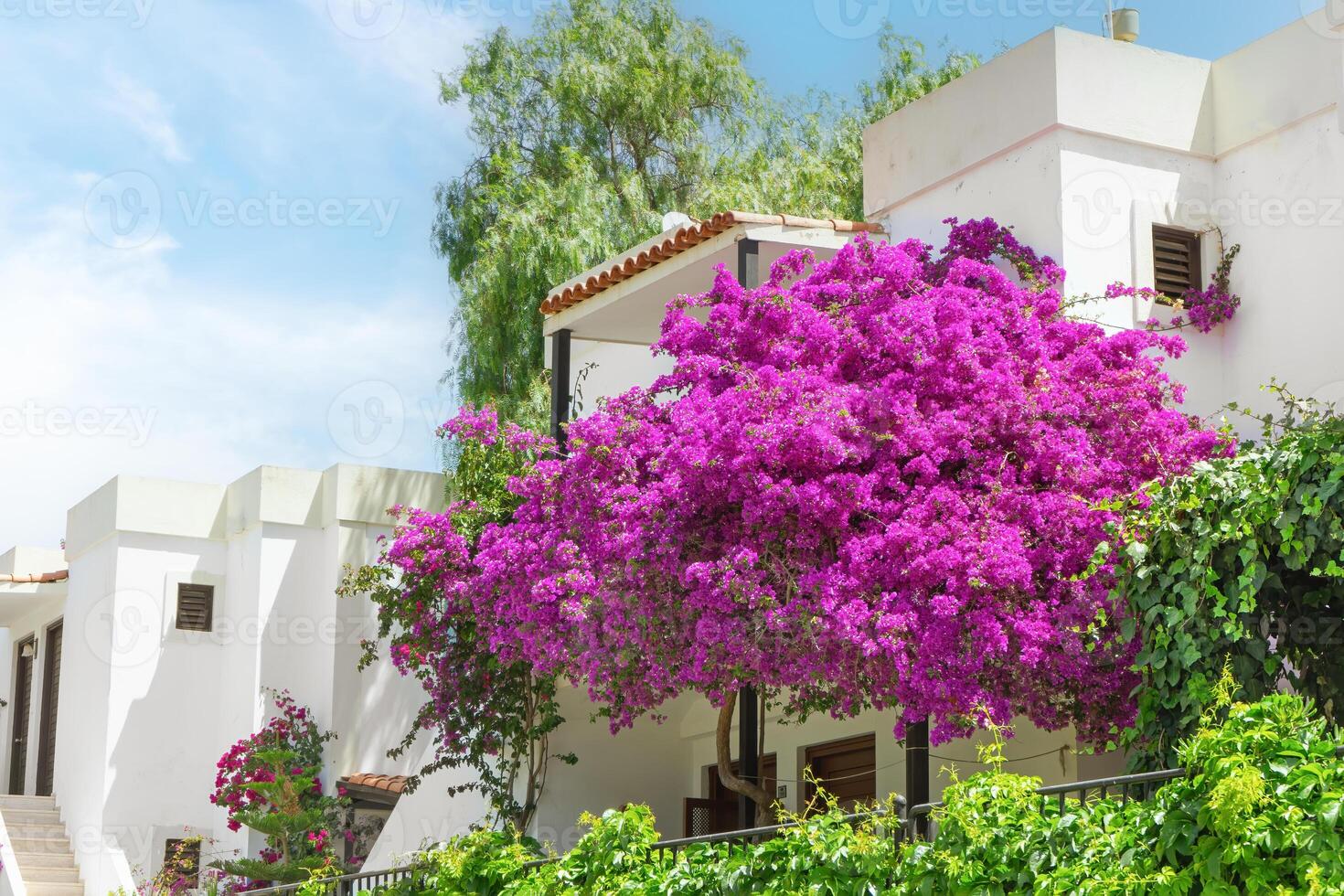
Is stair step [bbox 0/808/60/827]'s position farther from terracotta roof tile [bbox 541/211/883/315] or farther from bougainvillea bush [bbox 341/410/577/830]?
terracotta roof tile [bbox 541/211/883/315]

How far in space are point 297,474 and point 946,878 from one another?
1256cm

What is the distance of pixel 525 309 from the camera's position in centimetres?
2073

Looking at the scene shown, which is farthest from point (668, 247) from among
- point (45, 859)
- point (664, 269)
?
point (45, 859)

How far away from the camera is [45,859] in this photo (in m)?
17.2

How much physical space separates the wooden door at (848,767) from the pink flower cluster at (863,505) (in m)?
2.90

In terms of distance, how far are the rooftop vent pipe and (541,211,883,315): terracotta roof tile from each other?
259cm

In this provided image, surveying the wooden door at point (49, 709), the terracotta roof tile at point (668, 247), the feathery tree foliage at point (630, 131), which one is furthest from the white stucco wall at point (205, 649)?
the feathery tree foliage at point (630, 131)

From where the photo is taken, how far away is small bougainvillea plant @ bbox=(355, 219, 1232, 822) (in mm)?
8664

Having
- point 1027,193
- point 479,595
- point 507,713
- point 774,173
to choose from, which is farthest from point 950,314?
point 774,173

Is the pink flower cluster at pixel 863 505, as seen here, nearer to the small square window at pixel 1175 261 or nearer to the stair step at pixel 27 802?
the small square window at pixel 1175 261

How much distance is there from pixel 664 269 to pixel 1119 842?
8057mm

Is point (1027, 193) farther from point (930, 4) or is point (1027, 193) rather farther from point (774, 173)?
point (774, 173)

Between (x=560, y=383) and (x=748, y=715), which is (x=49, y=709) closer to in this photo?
(x=560, y=383)

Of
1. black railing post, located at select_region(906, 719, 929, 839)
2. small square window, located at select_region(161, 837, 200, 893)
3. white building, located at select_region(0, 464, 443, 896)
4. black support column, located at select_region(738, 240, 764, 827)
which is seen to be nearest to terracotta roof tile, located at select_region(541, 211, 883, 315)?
black support column, located at select_region(738, 240, 764, 827)
